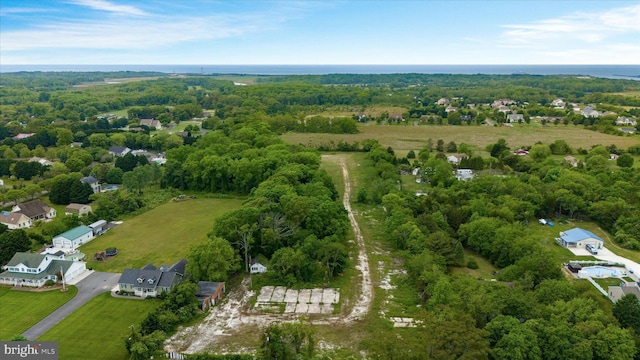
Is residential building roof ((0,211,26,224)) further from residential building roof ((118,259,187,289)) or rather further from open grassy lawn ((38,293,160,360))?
residential building roof ((118,259,187,289))

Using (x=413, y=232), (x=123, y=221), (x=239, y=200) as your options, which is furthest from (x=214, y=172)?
(x=413, y=232)

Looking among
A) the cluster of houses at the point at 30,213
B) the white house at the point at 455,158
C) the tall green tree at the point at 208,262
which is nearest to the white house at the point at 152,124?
the cluster of houses at the point at 30,213

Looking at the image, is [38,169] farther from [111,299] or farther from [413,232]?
[413,232]

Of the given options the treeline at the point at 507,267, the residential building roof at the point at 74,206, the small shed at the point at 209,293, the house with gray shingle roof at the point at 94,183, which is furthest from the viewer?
the house with gray shingle roof at the point at 94,183

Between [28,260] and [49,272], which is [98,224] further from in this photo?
[49,272]

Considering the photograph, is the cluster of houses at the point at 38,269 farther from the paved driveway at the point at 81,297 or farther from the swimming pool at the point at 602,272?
the swimming pool at the point at 602,272

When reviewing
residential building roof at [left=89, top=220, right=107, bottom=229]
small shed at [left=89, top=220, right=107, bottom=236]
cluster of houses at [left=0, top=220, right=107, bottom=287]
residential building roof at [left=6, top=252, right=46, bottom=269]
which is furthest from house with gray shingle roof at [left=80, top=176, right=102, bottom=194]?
residential building roof at [left=6, top=252, right=46, bottom=269]
